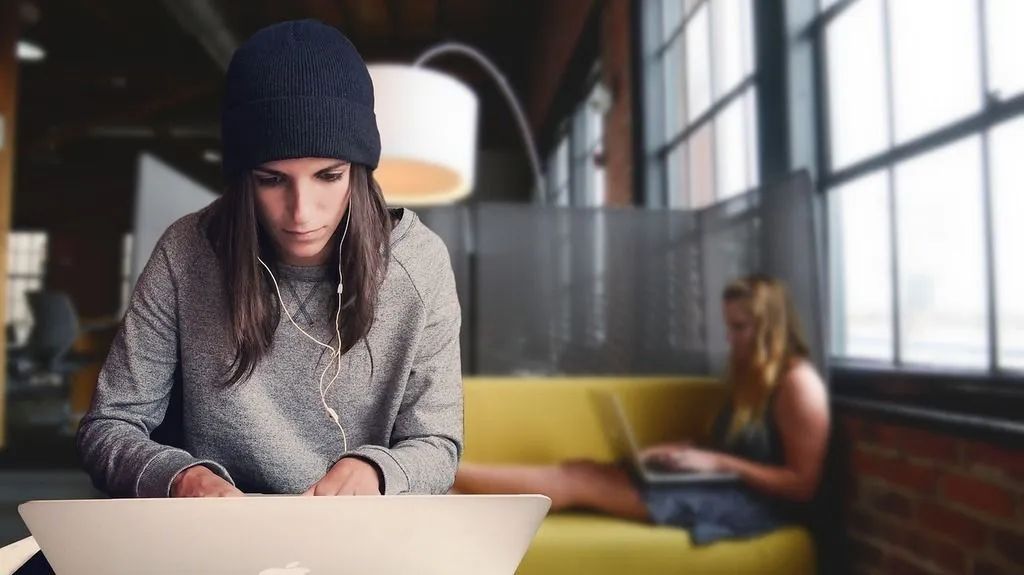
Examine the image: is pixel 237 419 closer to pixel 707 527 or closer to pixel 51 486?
pixel 707 527

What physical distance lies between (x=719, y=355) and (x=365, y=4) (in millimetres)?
3729

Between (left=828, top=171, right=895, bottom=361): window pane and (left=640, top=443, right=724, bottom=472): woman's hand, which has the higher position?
(left=828, top=171, right=895, bottom=361): window pane

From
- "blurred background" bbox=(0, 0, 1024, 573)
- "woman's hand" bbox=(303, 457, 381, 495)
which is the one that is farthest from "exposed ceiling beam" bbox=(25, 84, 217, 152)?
"woman's hand" bbox=(303, 457, 381, 495)

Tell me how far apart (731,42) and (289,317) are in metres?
2.06

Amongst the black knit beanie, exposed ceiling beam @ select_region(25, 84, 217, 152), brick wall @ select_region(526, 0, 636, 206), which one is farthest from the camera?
exposed ceiling beam @ select_region(25, 84, 217, 152)

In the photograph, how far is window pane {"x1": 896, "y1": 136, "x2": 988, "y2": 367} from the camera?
1.49 metres

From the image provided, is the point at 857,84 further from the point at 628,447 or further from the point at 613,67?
the point at 613,67

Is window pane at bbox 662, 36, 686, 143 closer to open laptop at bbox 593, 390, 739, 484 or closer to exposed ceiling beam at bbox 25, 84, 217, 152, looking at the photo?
open laptop at bbox 593, 390, 739, 484

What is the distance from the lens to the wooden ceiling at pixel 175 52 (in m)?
5.04

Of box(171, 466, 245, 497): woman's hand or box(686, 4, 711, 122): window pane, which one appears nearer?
box(171, 466, 245, 497): woman's hand

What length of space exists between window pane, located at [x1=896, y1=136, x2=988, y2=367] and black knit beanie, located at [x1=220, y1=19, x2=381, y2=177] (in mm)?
1224

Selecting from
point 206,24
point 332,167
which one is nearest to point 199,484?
point 332,167

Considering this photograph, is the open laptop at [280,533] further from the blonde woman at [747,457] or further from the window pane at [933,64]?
the window pane at [933,64]

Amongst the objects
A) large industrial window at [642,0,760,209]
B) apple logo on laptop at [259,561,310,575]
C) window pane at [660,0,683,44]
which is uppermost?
window pane at [660,0,683,44]
